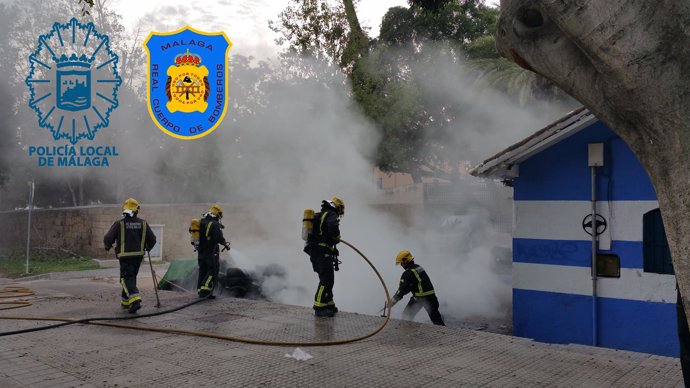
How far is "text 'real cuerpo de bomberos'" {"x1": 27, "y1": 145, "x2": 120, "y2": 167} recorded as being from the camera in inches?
640

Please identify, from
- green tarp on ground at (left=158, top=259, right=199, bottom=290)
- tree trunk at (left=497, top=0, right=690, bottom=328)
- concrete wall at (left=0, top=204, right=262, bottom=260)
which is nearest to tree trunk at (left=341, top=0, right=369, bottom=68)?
concrete wall at (left=0, top=204, right=262, bottom=260)

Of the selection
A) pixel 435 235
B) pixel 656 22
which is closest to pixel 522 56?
pixel 656 22

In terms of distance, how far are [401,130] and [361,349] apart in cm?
1169

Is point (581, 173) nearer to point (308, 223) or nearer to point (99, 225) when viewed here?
point (308, 223)

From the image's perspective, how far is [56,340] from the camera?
211 inches

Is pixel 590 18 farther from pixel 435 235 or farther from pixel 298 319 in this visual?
pixel 435 235

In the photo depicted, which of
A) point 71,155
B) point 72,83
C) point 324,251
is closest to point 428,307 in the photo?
point 324,251

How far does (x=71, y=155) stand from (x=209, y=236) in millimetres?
11102

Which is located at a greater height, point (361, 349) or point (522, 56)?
point (522, 56)

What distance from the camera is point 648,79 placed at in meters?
2.16

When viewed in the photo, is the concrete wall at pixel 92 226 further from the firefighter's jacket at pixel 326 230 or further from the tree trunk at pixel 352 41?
the firefighter's jacket at pixel 326 230

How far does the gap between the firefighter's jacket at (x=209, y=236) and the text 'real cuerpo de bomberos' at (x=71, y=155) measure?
9905 mm

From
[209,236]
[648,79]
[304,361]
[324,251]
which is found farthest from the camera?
[209,236]

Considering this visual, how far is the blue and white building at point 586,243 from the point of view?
602cm
